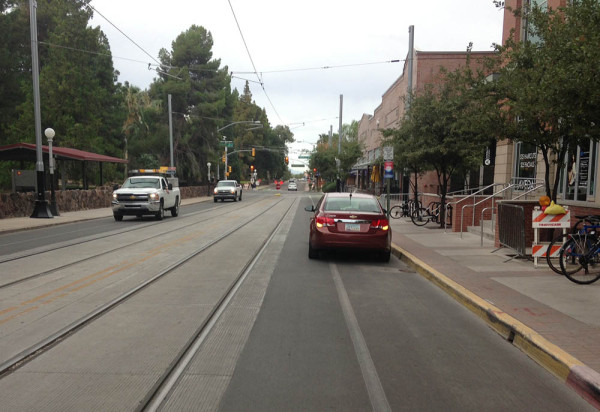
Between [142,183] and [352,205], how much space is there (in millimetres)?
13333

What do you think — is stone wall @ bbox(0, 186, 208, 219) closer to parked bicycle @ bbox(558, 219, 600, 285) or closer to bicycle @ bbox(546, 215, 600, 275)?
bicycle @ bbox(546, 215, 600, 275)

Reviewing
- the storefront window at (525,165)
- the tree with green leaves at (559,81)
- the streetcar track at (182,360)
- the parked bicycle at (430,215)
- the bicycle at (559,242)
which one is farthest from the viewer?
the parked bicycle at (430,215)

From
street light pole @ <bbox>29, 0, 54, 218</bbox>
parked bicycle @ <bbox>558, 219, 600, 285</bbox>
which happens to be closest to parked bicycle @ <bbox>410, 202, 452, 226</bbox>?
parked bicycle @ <bbox>558, 219, 600, 285</bbox>

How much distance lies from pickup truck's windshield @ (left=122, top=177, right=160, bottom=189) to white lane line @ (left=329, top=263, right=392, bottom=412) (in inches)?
618

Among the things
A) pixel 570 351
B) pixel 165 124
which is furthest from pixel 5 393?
pixel 165 124

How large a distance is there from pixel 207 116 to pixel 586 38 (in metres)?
47.8

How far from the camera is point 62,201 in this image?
25.7 meters

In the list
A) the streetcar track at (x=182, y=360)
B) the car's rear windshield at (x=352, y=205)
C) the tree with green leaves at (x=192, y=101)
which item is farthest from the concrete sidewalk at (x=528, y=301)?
the tree with green leaves at (x=192, y=101)

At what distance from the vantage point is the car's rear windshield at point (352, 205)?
34.2 ft

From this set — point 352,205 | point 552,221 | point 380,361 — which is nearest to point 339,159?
point 352,205

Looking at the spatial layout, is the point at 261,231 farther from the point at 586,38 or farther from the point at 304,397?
the point at 304,397

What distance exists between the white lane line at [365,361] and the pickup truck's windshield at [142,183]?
1568 centimetres

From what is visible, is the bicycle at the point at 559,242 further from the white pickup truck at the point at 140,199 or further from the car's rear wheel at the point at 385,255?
the white pickup truck at the point at 140,199

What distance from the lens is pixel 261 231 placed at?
53.3 feet
